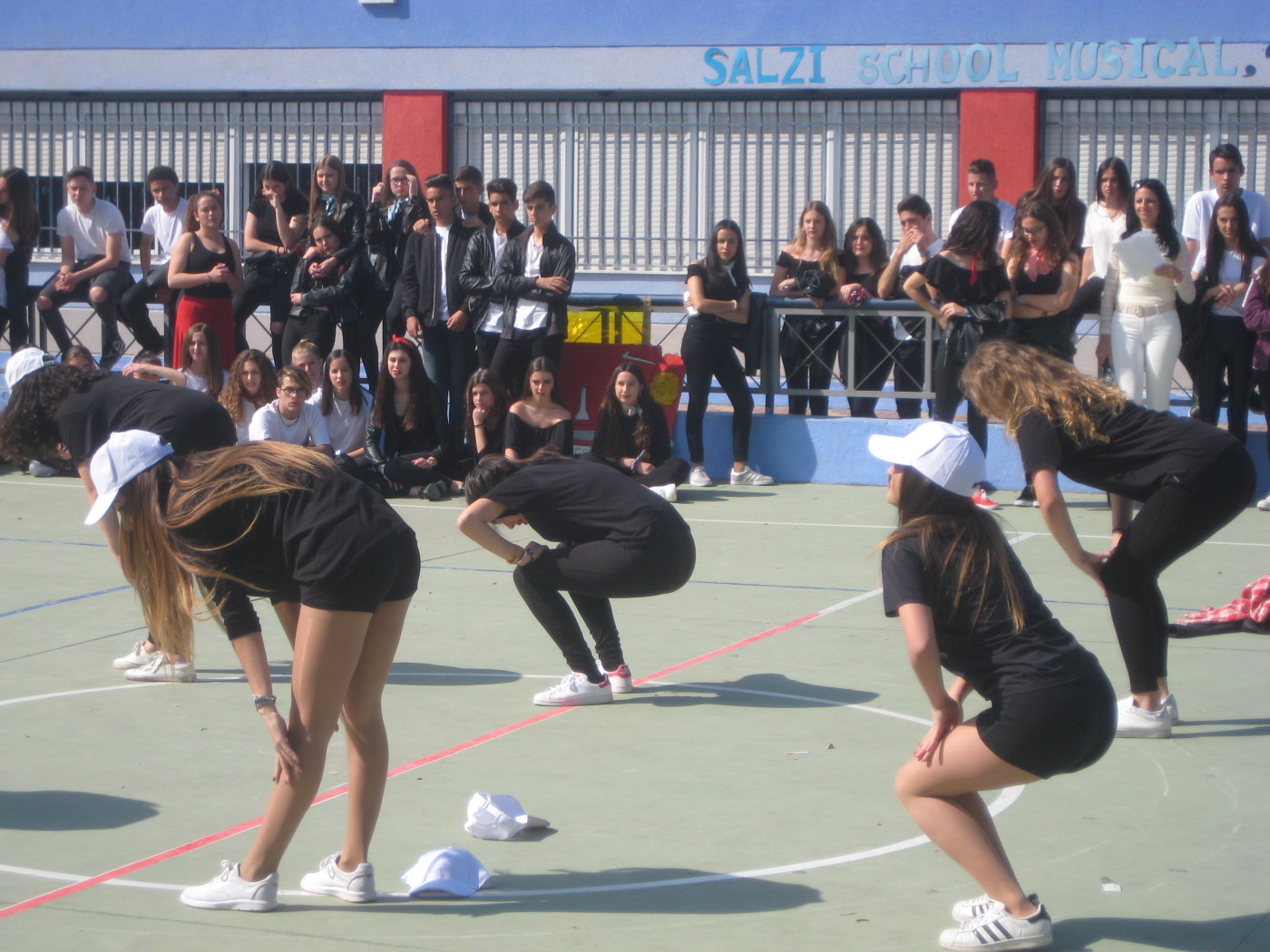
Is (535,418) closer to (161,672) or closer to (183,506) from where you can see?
(161,672)

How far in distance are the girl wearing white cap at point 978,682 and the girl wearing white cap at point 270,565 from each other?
1.27m

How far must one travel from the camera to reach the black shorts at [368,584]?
391 cm

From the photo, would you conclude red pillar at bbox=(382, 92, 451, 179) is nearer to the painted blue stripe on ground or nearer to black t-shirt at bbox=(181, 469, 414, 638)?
the painted blue stripe on ground

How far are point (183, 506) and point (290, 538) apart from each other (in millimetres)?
262

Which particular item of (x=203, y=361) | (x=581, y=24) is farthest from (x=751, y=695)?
(x=581, y=24)

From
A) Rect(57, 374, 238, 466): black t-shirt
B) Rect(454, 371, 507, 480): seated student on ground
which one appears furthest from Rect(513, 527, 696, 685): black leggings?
Rect(454, 371, 507, 480): seated student on ground

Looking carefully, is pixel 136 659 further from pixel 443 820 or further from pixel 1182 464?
pixel 1182 464

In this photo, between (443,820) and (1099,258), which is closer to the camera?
(443,820)

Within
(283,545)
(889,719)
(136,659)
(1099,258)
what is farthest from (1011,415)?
(1099,258)

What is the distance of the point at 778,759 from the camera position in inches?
219

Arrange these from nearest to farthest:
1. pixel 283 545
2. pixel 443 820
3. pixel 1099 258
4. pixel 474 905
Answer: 1. pixel 283 545
2. pixel 474 905
3. pixel 443 820
4. pixel 1099 258

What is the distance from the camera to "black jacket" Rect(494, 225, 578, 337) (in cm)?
1173

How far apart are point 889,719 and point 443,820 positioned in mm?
1890

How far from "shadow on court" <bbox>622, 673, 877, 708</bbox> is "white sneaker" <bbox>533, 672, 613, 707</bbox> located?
0.34 ft
